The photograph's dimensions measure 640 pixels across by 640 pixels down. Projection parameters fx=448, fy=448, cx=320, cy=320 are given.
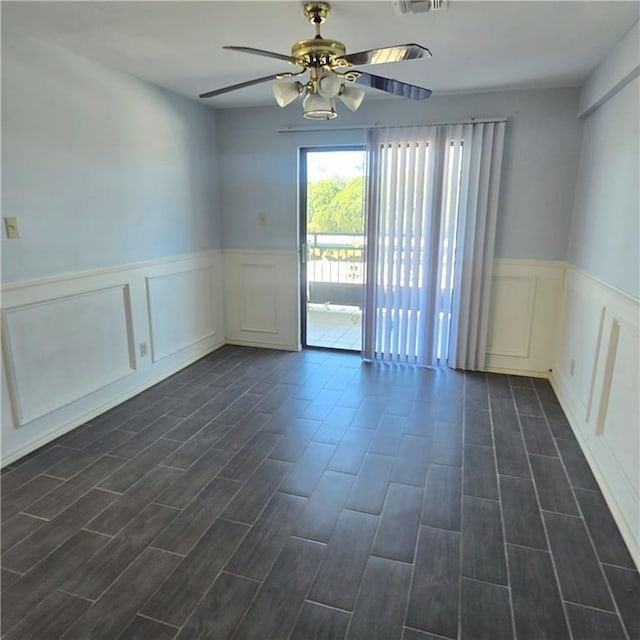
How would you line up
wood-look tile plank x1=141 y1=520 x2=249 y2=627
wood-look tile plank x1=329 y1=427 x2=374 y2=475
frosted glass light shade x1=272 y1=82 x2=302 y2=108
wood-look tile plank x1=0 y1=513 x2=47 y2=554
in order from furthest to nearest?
wood-look tile plank x1=329 y1=427 x2=374 y2=475, frosted glass light shade x1=272 y1=82 x2=302 y2=108, wood-look tile plank x1=0 y1=513 x2=47 y2=554, wood-look tile plank x1=141 y1=520 x2=249 y2=627

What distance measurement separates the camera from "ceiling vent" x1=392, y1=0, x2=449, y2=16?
6.57 feet

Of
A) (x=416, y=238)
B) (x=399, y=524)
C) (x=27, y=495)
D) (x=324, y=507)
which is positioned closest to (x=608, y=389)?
(x=399, y=524)

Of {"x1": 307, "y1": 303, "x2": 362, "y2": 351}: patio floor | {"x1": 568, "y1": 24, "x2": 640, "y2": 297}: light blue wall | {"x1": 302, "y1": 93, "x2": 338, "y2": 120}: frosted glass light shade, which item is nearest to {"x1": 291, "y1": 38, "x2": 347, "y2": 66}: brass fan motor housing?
{"x1": 302, "y1": 93, "x2": 338, "y2": 120}: frosted glass light shade

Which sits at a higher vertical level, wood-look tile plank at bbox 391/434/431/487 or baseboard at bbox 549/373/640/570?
baseboard at bbox 549/373/640/570

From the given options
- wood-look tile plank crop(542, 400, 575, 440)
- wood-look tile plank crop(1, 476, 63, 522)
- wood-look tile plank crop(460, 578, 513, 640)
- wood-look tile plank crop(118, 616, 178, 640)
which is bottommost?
wood-look tile plank crop(118, 616, 178, 640)

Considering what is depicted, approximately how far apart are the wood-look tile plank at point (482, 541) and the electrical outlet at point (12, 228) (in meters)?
2.81

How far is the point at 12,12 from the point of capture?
7.27 ft

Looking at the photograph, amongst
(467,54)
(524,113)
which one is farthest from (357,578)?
(524,113)

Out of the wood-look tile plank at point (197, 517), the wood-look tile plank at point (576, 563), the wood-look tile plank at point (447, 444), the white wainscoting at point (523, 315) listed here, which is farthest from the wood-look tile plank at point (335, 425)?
the white wainscoting at point (523, 315)

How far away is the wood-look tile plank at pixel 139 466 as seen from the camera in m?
2.40

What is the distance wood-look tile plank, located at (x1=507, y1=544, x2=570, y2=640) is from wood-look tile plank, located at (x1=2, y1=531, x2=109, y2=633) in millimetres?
1730

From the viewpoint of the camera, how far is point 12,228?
2486 mm

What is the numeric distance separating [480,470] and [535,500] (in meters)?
0.33

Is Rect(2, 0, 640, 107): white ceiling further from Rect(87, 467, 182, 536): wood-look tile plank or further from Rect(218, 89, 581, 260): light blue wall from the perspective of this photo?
Rect(87, 467, 182, 536): wood-look tile plank
